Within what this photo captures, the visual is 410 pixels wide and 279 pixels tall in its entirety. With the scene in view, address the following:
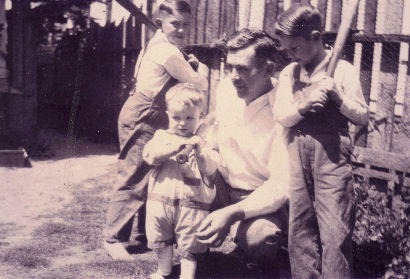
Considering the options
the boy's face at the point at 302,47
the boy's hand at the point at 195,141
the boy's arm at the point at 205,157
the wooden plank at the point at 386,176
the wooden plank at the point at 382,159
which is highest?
the boy's face at the point at 302,47

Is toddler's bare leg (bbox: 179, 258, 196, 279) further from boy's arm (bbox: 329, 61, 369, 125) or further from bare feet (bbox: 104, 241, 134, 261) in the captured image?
boy's arm (bbox: 329, 61, 369, 125)

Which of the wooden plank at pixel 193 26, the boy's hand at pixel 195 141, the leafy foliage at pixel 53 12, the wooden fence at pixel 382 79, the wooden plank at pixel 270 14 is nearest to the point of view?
the boy's hand at pixel 195 141

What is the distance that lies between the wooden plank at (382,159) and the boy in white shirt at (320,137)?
1.58m

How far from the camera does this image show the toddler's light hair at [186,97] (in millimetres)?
3023

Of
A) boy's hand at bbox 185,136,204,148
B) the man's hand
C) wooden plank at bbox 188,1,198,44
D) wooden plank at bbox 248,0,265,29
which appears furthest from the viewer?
wooden plank at bbox 188,1,198,44

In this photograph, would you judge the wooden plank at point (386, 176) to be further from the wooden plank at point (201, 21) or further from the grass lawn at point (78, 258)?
the wooden plank at point (201, 21)

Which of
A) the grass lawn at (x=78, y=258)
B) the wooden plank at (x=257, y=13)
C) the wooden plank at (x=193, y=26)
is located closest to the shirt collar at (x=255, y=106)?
the grass lawn at (x=78, y=258)

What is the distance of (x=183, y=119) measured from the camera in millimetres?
3086

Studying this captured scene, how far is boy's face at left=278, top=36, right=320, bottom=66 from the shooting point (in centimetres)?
273

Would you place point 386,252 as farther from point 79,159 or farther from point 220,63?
point 79,159

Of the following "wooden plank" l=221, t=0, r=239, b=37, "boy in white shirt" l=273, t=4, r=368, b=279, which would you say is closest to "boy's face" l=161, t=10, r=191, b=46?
"boy in white shirt" l=273, t=4, r=368, b=279

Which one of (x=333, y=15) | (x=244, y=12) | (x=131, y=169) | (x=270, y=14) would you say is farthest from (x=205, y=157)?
(x=244, y=12)

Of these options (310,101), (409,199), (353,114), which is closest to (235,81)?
(310,101)

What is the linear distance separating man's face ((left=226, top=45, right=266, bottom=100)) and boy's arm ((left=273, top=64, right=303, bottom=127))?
13cm
